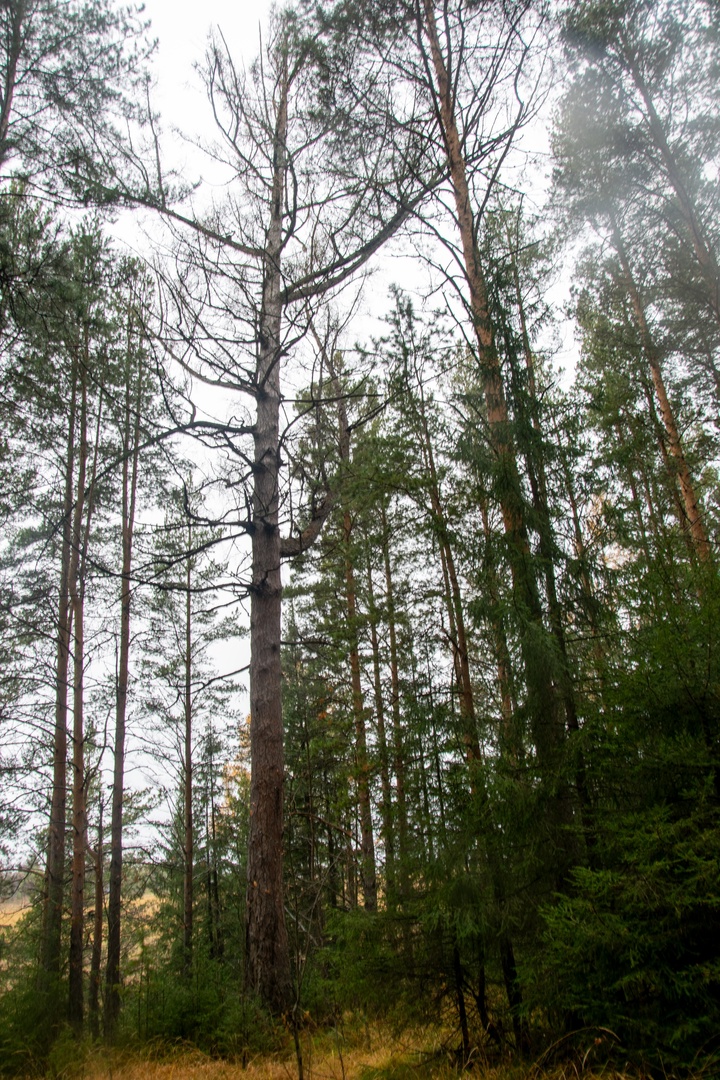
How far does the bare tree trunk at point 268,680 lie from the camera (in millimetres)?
4824

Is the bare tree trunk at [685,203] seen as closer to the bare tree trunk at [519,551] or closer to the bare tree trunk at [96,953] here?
the bare tree trunk at [519,551]

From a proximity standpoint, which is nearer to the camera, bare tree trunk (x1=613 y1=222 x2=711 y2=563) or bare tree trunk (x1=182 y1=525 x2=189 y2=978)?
bare tree trunk (x1=613 y1=222 x2=711 y2=563)

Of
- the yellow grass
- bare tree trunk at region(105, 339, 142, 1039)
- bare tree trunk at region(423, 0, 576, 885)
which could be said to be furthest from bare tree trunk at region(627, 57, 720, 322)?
the yellow grass

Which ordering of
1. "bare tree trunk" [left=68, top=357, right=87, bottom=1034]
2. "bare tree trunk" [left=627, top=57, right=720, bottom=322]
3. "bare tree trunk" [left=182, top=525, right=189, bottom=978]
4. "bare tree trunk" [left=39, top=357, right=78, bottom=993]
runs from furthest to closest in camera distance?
"bare tree trunk" [left=182, top=525, right=189, bottom=978] → "bare tree trunk" [left=39, top=357, right=78, bottom=993] → "bare tree trunk" [left=627, top=57, right=720, bottom=322] → "bare tree trunk" [left=68, top=357, right=87, bottom=1034]

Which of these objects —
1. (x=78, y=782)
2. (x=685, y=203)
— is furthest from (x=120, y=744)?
(x=685, y=203)

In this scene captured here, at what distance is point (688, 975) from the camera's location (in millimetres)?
2271

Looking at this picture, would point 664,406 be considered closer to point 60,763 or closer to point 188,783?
point 60,763

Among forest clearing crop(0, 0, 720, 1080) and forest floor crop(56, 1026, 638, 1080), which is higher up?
forest clearing crop(0, 0, 720, 1080)

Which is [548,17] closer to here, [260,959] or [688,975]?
[688,975]

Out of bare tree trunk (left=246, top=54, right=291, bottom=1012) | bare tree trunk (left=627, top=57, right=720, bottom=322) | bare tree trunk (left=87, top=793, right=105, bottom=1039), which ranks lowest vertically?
bare tree trunk (left=87, top=793, right=105, bottom=1039)

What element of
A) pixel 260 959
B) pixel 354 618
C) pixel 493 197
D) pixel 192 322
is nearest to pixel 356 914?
pixel 260 959

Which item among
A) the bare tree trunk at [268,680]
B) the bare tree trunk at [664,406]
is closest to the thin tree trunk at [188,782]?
the bare tree trunk at [268,680]

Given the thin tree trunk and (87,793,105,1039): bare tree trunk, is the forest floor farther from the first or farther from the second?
the thin tree trunk

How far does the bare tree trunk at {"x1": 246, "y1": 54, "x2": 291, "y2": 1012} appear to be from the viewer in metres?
4.82
